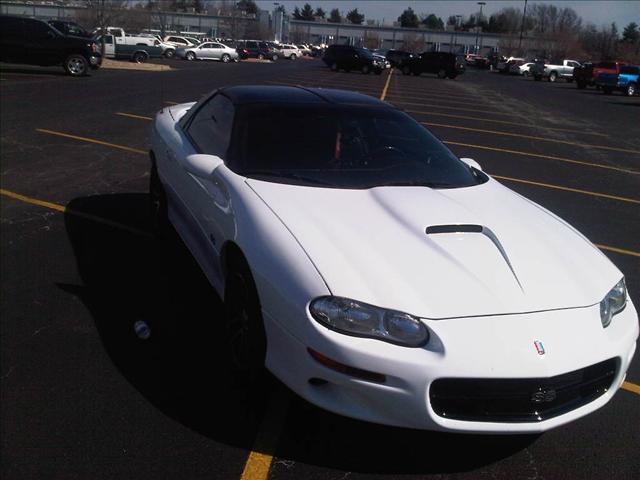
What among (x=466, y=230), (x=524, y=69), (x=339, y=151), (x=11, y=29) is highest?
(x=524, y=69)

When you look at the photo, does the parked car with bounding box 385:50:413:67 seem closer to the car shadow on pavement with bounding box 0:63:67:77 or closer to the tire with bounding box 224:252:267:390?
the car shadow on pavement with bounding box 0:63:67:77

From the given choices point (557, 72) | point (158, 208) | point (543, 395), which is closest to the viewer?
point (543, 395)

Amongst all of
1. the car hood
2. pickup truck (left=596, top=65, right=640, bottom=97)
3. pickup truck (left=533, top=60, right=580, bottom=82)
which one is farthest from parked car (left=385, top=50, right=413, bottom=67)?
the car hood

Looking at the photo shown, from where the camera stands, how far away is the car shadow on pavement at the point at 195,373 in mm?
2779

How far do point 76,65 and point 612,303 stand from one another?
71.4 ft

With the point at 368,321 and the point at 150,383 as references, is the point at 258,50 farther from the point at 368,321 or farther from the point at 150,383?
the point at 368,321

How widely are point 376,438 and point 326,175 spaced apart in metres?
1.51

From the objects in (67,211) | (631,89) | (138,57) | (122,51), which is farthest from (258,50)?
(67,211)

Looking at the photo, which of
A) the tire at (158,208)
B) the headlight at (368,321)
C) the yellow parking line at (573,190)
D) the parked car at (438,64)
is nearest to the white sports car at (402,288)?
the headlight at (368,321)

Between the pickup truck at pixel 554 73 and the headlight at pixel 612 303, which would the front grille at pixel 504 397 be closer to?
the headlight at pixel 612 303

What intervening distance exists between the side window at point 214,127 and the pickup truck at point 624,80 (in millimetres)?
33355

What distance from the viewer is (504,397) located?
2.48 metres

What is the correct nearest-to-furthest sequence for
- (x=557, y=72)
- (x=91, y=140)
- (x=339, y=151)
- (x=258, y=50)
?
(x=339, y=151), (x=91, y=140), (x=557, y=72), (x=258, y=50)

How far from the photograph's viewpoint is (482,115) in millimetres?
16719
